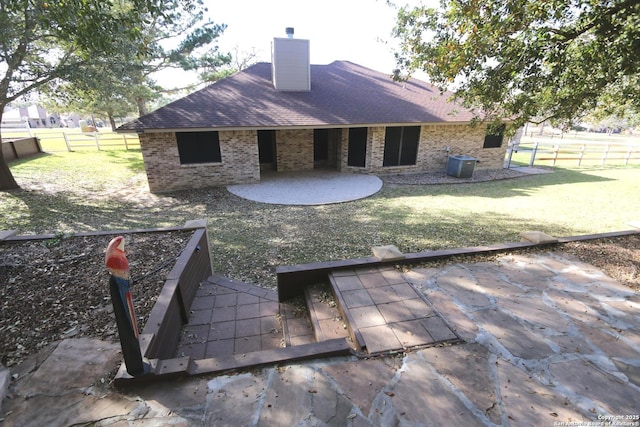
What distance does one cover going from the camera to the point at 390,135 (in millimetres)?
12758

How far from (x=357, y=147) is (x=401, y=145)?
1952 mm

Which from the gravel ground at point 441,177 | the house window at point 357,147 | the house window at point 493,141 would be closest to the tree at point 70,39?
the house window at point 357,147

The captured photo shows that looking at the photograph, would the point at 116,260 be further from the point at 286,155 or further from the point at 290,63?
the point at 290,63

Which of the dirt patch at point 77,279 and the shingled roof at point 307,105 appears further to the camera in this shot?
the shingled roof at point 307,105

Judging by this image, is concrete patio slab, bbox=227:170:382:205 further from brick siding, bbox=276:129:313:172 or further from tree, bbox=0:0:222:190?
tree, bbox=0:0:222:190

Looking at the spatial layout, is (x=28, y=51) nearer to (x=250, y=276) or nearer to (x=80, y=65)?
(x=80, y=65)

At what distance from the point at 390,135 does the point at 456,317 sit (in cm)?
1087

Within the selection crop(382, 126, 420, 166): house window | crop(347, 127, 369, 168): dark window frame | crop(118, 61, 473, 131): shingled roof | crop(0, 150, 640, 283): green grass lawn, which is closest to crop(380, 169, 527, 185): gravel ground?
crop(0, 150, 640, 283): green grass lawn

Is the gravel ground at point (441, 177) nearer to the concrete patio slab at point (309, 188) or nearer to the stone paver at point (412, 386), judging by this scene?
the concrete patio slab at point (309, 188)

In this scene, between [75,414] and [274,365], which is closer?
[75,414]

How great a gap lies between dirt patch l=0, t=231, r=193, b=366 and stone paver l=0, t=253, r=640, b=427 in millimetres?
286

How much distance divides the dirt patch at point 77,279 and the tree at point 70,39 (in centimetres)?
358

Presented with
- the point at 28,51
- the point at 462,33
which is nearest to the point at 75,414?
the point at 462,33

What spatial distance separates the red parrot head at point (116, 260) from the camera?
1799 millimetres
